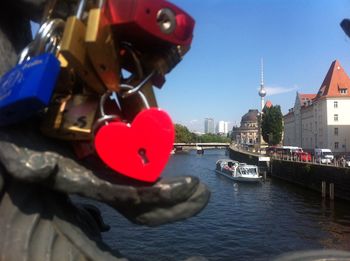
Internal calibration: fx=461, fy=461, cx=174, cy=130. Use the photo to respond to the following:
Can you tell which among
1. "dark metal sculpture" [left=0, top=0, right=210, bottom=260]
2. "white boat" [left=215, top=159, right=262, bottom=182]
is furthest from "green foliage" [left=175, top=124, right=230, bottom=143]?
"dark metal sculpture" [left=0, top=0, right=210, bottom=260]

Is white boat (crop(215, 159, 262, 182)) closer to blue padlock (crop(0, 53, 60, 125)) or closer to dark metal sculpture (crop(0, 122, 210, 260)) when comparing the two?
dark metal sculpture (crop(0, 122, 210, 260))

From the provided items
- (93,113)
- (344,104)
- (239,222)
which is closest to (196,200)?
(93,113)

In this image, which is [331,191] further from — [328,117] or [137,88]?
[328,117]

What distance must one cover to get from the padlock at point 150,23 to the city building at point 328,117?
63652 mm

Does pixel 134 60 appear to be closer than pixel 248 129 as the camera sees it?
Yes

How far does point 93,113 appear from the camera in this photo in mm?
2066

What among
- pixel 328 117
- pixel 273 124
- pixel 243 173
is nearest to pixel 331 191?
pixel 243 173

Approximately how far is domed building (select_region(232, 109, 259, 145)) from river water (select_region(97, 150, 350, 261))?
118m

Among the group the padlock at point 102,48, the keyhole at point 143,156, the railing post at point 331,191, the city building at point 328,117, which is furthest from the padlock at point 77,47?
the city building at point 328,117

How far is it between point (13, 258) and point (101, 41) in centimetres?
99

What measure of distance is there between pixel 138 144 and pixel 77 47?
1.58 feet

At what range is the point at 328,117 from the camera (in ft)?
219

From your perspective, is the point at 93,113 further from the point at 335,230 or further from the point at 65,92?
the point at 335,230

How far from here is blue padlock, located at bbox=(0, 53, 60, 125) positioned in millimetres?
1776
